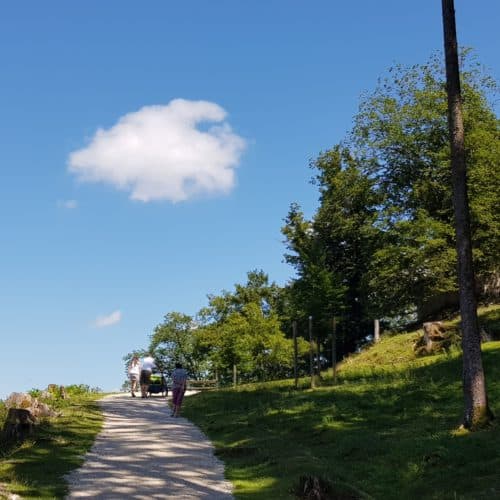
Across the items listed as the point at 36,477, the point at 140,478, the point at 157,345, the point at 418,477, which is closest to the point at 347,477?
the point at 418,477

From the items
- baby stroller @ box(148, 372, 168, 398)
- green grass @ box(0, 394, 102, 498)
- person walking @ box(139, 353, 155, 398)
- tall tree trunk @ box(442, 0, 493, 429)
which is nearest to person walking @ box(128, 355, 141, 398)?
baby stroller @ box(148, 372, 168, 398)

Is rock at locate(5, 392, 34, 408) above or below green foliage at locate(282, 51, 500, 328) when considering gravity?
below

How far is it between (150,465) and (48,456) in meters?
2.27

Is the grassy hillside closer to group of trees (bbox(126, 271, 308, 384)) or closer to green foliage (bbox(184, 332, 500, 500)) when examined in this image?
green foliage (bbox(184, 332, 500, 500))

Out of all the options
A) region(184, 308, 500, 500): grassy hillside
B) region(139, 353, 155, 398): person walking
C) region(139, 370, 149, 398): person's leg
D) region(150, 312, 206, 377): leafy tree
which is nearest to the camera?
region(184, 308, 500, 500): grassy hillside

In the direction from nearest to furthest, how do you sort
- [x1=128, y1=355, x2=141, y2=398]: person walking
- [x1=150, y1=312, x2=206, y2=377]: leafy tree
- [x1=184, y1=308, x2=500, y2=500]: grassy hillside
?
[x1=184, y1=308, x2=500, y2=500]: grassy hillside
[x1=128, y1=355, x2=141, y2=398]: person walking
[x1=150, y1=312, x2=206, y2=377]: leafy tree

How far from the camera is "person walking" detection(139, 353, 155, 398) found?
101 feet

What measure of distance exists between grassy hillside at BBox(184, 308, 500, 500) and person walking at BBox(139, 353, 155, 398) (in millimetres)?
4945

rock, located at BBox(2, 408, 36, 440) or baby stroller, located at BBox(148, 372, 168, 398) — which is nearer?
rock, located at BBox(2, 408, 36, 440)

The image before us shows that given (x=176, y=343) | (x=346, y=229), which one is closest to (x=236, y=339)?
(x=346, y=229)

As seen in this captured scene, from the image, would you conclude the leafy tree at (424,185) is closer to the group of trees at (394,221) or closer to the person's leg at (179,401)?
the group of trees at (394,221)

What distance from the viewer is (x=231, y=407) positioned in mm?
24031

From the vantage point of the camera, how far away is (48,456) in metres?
13.5

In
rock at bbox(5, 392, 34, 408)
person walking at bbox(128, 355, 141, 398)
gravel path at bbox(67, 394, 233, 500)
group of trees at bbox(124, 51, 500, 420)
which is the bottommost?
gravel path at bbox(67, 394, 233, 500)
